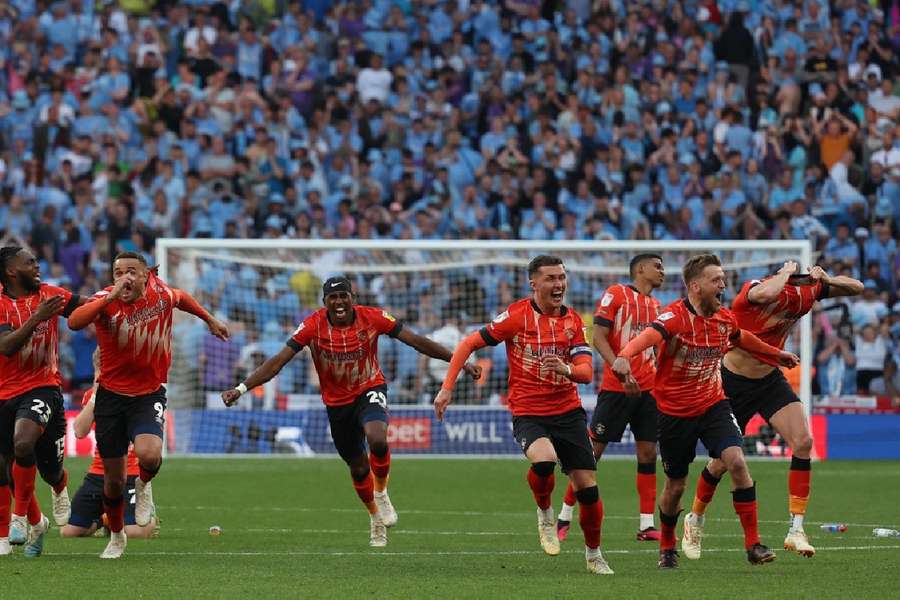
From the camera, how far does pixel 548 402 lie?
13.1 meters

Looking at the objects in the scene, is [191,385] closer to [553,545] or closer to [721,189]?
[721,189]

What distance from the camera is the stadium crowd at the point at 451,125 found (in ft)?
101

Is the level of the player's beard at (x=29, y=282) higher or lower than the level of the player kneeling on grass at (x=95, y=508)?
higher

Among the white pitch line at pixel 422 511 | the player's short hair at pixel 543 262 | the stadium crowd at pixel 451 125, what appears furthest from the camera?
the stadium crowd at pixel 451 125

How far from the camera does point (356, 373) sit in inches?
607

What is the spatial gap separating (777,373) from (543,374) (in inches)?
98.7

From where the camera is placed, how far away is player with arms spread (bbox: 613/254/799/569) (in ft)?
41.9

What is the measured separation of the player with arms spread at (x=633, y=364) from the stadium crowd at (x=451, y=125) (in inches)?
491

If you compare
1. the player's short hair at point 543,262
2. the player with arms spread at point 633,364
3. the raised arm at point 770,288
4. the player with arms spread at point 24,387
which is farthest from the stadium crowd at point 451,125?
the player's short hair at point 543,262

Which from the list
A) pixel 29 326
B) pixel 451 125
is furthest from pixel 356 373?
pixel 451 125

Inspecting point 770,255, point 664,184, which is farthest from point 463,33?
point 770,255

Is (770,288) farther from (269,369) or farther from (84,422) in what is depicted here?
(84,422)

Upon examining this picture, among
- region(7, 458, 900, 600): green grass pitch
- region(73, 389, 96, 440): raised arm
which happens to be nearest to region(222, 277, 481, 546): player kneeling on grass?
region(7, 458, 900, 600): green grass pitch

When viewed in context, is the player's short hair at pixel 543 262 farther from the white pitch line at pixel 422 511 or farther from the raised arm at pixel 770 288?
the white pitch line at pixel 422 511
